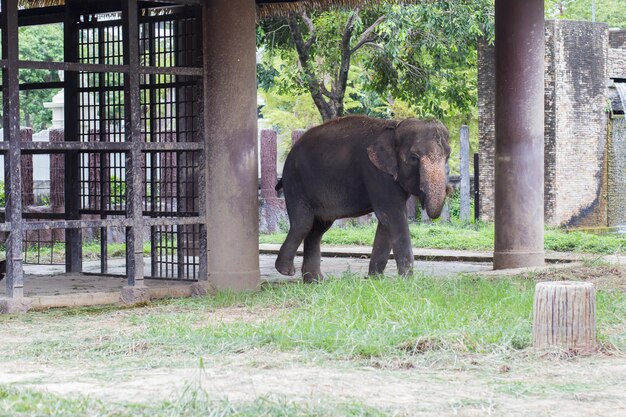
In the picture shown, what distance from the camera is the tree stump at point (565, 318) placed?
317 inches

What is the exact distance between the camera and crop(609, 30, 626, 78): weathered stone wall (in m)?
25.7

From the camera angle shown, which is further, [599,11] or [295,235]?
[599,11]

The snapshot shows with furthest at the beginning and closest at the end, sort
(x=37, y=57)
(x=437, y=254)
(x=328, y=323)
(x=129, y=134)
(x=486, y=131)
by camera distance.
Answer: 1. (x=37, y=57)
2. (x=486, y=131)
3. (x=437, y=254)
4. (x=129, y=134)
5. (x=328, y=323)

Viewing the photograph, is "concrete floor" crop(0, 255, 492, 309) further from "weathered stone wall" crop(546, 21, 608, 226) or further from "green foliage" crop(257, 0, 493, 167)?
"weathered stone wall" crop(546, 21, 608, 226)

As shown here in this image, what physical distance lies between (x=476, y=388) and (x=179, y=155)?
6.64 m

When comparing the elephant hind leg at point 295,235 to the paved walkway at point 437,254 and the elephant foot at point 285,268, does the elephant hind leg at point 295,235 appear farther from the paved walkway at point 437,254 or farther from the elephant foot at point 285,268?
the paved walkway at point 437,254

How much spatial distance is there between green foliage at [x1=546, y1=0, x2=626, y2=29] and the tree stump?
4122cm

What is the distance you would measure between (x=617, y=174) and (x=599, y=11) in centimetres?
2531

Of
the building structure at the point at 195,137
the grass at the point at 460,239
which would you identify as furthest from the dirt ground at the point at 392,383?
the grass at the point at 460,239

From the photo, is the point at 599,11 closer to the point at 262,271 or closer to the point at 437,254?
the point at 437,254

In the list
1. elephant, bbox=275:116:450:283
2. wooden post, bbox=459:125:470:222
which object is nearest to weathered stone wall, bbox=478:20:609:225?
wooden post, bbox=459:125:470:222

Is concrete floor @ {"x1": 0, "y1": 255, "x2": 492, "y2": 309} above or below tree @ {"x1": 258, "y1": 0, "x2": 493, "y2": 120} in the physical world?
below

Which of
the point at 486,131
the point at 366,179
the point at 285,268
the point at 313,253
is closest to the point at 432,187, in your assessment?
the point at 366,179

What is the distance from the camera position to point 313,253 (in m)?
13.6
